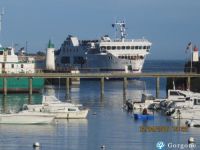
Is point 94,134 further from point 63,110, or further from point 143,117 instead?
point 143,117

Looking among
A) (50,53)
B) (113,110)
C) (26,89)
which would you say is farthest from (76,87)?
(113,110)

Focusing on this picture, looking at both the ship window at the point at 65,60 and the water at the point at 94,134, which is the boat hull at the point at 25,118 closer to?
the water at the point at 94,134

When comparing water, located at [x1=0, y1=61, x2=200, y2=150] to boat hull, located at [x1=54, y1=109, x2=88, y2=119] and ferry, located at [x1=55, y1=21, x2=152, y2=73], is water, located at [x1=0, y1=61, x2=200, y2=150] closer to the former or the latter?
boat hull, located at [x1=54, y1=109, x2=88, y2=119]

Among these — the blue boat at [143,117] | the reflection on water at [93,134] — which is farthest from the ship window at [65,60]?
the blue boat at [143,117]

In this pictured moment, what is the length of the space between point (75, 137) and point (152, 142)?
5.22 metres

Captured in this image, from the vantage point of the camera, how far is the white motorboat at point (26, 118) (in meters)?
56.8

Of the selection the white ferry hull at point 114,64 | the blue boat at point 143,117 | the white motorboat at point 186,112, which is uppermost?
the white ferry hull at point 114,64

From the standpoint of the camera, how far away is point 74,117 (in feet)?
204

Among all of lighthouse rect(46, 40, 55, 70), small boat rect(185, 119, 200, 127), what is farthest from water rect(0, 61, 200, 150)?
lighthouse rect(46, 40, 55, 70)

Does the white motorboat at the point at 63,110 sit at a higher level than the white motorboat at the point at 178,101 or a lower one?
lower

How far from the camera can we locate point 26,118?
57.0 meters

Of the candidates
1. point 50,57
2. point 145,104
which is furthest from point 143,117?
point 50,57

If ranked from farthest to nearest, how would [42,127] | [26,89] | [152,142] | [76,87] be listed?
[76,87], [26,89], [42,127], [152,142]

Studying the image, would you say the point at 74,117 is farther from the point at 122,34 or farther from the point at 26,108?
the point at 122,34
